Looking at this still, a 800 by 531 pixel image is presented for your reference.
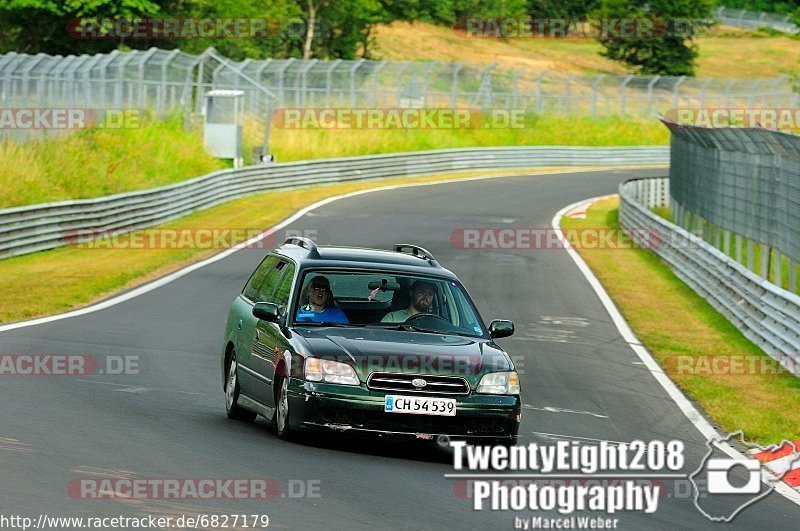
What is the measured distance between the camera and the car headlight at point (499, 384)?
1065cm

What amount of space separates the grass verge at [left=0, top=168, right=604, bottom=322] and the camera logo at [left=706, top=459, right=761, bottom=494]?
1134 centimetres

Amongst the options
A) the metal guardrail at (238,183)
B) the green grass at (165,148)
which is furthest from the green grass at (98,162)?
the metal guardrail at (238,183)

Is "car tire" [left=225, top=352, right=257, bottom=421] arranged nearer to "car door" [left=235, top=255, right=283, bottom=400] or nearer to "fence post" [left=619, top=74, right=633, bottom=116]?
"car door" [left=235, top=255, right=283, bottom=400]

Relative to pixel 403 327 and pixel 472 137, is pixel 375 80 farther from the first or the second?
pixel 403 327

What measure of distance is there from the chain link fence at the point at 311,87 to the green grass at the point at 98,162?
4.05 ft

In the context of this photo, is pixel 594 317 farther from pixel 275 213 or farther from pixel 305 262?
pixel 275 213

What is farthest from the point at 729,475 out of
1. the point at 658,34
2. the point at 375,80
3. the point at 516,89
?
the point at 658,34

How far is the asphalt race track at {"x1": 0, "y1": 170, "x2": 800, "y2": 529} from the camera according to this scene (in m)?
8.47

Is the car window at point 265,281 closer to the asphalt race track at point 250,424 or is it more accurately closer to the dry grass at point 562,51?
the asphalt race track at point 250,424

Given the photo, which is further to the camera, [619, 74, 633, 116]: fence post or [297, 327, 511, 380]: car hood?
[619, 74, 633, 116]: fence post

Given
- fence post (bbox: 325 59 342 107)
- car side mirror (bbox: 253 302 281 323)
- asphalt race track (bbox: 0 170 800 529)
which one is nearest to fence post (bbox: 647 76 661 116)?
fence post (bbox: 325 59 342 107)

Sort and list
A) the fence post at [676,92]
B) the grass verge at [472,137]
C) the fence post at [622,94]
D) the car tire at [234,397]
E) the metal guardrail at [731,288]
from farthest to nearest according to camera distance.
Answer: the fence post at [622,94]
the fence post at [676,92]
the grass verge at [472,137]
the metal guardrail at [731,288]
the car tire at [234,397]

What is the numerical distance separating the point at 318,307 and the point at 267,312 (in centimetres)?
49

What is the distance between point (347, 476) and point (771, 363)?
9.74 metres
